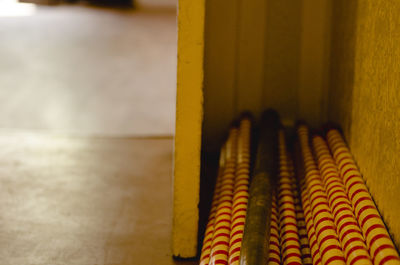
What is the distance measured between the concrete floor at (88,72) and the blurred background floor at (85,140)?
0.6 inches

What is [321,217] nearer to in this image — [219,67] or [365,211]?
[365,211]

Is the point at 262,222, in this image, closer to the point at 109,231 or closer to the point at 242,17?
the point at 109,231

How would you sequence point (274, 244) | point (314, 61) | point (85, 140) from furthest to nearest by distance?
point (85, 140) < point (314, 61) < point (274, 244)

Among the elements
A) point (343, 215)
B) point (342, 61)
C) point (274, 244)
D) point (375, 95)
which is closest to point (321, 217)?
point (343, 215)

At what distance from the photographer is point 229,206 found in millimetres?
3051

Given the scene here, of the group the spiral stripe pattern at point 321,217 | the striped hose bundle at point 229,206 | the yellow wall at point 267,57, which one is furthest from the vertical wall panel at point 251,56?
the spiral stripe pattern at point 321,217

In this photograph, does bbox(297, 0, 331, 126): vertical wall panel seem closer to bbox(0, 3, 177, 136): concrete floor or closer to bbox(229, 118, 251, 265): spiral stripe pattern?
bbox(229, 118, 251, 265): spiral stripe pattern

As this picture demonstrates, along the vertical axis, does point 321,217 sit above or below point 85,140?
above

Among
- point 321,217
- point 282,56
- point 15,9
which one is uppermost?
point 282,56

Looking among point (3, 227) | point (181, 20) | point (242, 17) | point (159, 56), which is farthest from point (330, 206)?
point (159, 56)

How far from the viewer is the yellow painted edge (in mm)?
2664

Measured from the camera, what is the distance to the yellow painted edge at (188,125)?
266 cm

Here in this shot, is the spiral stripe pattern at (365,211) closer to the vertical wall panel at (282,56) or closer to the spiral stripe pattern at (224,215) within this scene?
the spiral stripe pattern at (224,215)

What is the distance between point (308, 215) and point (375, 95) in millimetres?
681
